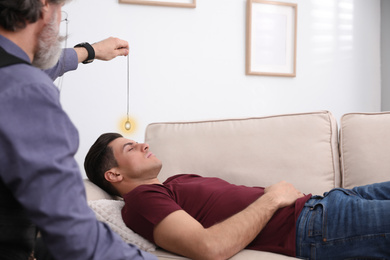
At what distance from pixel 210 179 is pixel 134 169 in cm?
34

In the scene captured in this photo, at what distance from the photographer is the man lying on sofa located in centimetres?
136

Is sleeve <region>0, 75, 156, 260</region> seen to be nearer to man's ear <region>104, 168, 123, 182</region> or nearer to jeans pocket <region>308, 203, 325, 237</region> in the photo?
jeans pocket <region>308, 203, 325, 237</region>

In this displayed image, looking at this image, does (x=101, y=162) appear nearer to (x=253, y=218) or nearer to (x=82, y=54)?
(x=82, y=54)

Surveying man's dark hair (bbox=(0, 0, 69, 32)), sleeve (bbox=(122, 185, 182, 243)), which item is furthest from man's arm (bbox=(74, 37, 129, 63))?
man's dark hair (bbox=(0, 0, 69, 32))

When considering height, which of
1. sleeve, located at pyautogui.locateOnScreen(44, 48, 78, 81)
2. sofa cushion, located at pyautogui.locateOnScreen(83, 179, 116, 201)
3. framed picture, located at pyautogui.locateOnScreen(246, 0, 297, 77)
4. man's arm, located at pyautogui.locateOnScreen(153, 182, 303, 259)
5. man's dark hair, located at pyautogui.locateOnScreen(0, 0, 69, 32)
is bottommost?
man's arm, located at pyautogui.locateOnScreen(153, 182, 303, 259)

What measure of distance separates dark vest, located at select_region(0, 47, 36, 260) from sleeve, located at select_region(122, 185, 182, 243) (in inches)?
21.4

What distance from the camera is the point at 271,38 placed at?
2979 millimetres

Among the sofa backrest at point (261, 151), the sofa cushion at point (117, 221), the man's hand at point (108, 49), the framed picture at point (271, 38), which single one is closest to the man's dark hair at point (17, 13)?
the sofa cushion at point (117, 221)

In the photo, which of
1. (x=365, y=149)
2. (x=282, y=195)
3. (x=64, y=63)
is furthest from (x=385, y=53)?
(x=64, y=63)

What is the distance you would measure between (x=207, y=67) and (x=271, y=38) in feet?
1.76

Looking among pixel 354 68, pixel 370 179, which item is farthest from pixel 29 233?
pixel 354 68

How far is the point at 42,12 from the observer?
3.02ft

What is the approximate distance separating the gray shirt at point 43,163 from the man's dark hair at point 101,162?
3.52 ft

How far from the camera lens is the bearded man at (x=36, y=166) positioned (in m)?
0.75
